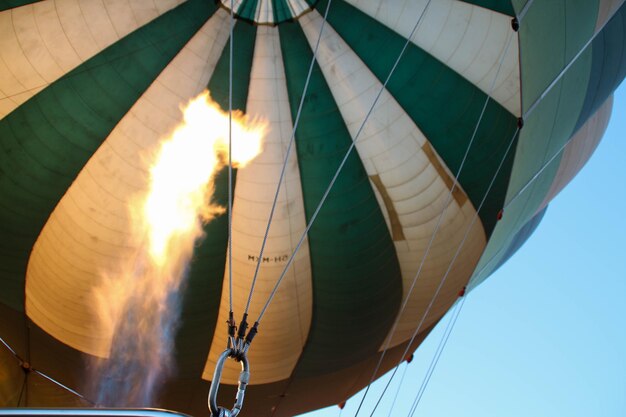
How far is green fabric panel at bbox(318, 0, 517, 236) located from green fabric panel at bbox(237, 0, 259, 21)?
2.33 feet

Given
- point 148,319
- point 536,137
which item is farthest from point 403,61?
point 148,319

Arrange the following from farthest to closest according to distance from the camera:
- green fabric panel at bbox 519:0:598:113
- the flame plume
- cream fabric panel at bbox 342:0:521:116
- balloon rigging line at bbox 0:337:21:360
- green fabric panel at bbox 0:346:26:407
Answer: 1. green fabric panel at bbox 0:346:26:407
2. balloon rigging line at bbox 0:337:21:360
3. the flame plume
4. cream fabric panel at bbox 342:0:521:116
5. green fabric panel at bbox 519:0:598:113

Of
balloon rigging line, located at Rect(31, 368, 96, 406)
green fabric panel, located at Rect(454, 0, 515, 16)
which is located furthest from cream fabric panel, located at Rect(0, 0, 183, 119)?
green fabric panel, located at Rect(454, 0, 515, 16)

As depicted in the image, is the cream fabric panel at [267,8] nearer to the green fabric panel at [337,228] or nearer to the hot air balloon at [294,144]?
the hot air balloon at [294,144]

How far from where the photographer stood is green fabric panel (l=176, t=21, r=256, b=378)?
7.35m

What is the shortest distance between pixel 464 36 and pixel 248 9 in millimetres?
2280

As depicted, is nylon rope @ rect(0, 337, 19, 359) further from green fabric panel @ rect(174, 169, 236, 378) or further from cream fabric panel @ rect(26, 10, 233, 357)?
green fabric panel @ rect(174, 169, 236, 378)

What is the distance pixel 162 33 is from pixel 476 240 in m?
4.02

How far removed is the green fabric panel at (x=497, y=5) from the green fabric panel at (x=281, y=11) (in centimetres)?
188


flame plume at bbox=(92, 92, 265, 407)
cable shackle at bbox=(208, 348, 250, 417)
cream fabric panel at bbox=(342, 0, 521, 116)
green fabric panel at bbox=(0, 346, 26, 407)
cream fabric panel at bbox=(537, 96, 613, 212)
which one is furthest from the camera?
cream fabric panel at bbox=(537, 96, 613, 212)

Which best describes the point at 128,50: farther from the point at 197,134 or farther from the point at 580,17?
the point at 580,17

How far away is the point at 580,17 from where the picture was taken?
6.94m

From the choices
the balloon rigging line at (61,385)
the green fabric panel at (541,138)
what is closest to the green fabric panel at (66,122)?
the balloon rigging line at (61,385)

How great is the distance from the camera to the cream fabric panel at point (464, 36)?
6.86 meters
